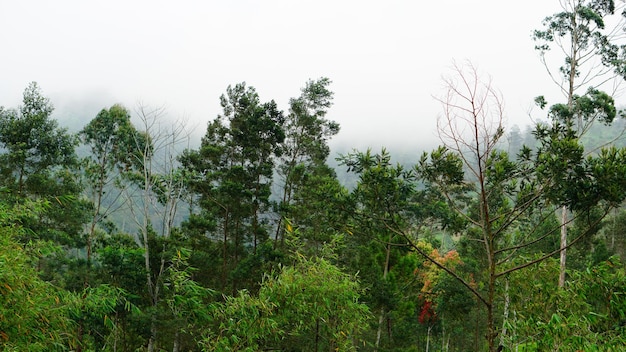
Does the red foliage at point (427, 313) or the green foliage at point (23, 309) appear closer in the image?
the green foliage at point (23, 309)

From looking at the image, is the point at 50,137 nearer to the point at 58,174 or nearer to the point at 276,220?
the point at 58,174

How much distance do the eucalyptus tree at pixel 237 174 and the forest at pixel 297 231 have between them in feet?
0.25

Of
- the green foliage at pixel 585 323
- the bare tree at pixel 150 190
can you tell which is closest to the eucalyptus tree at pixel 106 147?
the bare tree at pixel 150 190

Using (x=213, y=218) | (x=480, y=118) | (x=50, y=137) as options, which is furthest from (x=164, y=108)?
(x=480, y=118)

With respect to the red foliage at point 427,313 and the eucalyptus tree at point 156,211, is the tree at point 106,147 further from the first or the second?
the red foliage at point 427,313

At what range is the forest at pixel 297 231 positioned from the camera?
4.60 m

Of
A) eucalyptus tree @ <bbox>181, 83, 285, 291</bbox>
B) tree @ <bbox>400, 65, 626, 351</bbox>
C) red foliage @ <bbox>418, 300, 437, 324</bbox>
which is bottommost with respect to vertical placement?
red foliage @ <bbox>418, 300, 437, 324</bbox>

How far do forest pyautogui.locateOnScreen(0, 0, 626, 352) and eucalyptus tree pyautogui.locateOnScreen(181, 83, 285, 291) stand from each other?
8 centimetres

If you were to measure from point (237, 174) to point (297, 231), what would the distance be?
7.74 metres

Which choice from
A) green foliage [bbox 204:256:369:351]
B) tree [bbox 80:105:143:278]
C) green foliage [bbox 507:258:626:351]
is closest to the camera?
green foliage [bbox 507:258:626:351]

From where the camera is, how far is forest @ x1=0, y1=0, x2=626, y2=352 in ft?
15.1

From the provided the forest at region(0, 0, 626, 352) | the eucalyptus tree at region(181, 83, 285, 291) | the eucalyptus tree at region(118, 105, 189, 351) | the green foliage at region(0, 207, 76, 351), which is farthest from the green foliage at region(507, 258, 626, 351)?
the eucalyptus tree at region(181, 83, 285, 291)

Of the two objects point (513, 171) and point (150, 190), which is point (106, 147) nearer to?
point (150, 190)

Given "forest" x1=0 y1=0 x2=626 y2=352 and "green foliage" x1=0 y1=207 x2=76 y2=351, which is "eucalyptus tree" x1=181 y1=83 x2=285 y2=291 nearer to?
"forest" x1=0 y1=0 x2=626 y2=352
